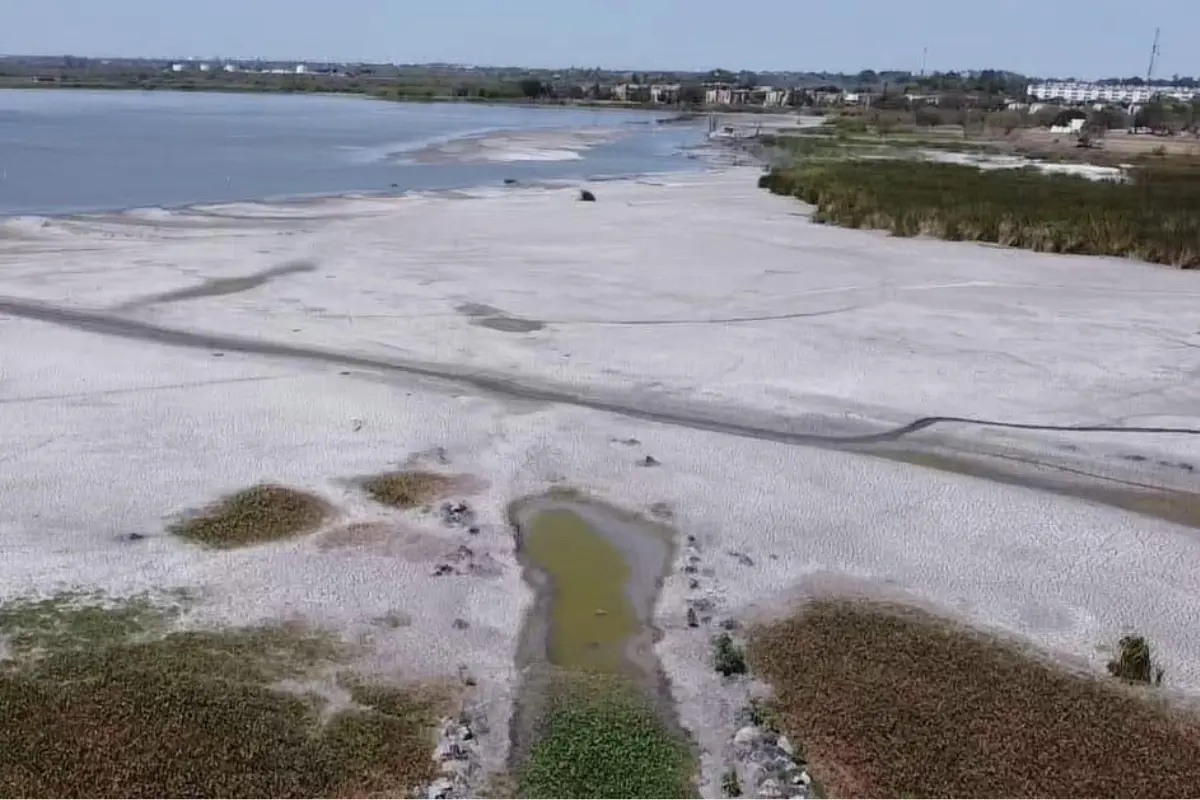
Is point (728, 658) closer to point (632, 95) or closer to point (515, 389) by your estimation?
point (515, 389)

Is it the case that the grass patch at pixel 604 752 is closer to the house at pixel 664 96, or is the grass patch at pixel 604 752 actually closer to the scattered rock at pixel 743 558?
the scattered rock at pixel 743 558

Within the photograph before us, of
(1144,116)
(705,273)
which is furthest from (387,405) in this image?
(1144,116)

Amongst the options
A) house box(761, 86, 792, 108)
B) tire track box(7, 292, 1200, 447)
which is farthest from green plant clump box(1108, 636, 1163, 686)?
house box(761, 86, 792, 108)

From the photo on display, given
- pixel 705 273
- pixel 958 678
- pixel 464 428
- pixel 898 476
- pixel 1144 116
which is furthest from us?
pixel 1144 116

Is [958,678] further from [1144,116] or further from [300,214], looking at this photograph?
[1144,116]

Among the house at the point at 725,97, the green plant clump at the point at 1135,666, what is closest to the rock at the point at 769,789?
the green plant clump at the point at 1135,666

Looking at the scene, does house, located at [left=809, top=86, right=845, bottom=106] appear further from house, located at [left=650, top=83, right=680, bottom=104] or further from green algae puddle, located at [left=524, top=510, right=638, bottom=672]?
green algae puddle, located at [left=524, top=510, right=638, bottom=672]
